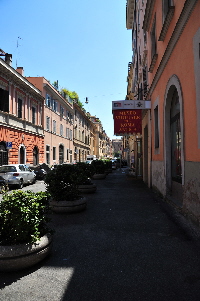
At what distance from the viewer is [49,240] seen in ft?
11.5

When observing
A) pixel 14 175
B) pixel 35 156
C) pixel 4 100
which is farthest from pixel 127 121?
pixel 35 156

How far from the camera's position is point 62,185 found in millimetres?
6375

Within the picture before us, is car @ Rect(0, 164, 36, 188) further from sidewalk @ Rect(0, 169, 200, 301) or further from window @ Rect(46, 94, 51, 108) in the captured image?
window @ Rect(46, 94, 51, 108)

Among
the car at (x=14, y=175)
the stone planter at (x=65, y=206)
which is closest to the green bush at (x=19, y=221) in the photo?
the stone planter at (x=65, y=206)

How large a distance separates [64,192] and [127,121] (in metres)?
8.14

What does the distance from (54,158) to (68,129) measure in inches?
353

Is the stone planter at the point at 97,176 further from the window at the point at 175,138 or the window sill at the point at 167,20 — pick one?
the window sill at the point at 167,20

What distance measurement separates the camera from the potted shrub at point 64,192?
627cm

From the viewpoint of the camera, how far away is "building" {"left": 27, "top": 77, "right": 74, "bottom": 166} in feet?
93.3

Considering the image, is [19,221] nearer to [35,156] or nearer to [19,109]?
[19,109]

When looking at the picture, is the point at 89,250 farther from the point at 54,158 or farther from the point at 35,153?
the point at 54,158

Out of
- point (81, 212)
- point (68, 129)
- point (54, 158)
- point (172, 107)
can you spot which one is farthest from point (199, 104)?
point (68, 129)

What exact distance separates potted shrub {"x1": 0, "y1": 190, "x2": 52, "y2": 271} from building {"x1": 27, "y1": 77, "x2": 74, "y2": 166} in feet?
84.0

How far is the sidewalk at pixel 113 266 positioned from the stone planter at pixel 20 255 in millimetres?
92
